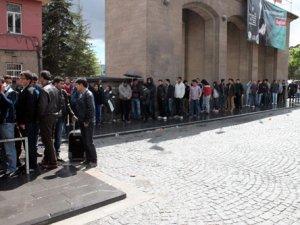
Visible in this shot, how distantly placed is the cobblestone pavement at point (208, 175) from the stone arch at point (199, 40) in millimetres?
11502

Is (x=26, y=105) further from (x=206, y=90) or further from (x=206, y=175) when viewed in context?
(x=206, y=90)

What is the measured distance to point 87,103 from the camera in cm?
734

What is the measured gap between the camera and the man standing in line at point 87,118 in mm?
7324

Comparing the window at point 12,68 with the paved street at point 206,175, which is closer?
the paved street at point 206,175

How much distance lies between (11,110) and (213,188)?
388cm

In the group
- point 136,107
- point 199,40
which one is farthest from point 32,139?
point 199,40

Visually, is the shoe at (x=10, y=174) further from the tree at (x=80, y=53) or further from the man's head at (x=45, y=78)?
the tree at (x=80, y=53)

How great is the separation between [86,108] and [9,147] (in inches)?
67.8

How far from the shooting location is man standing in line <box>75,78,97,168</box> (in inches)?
288

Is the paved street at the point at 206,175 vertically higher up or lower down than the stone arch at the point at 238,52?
lower down

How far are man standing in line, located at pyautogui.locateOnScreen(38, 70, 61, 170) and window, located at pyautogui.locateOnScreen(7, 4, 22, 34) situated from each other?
58.8ft

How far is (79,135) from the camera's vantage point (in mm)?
7699

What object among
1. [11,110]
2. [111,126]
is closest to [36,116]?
[11,110]

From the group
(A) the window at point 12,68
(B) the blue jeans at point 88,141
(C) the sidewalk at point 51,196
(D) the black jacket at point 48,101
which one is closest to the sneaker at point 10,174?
(C) the sidewalk at point 51,196
